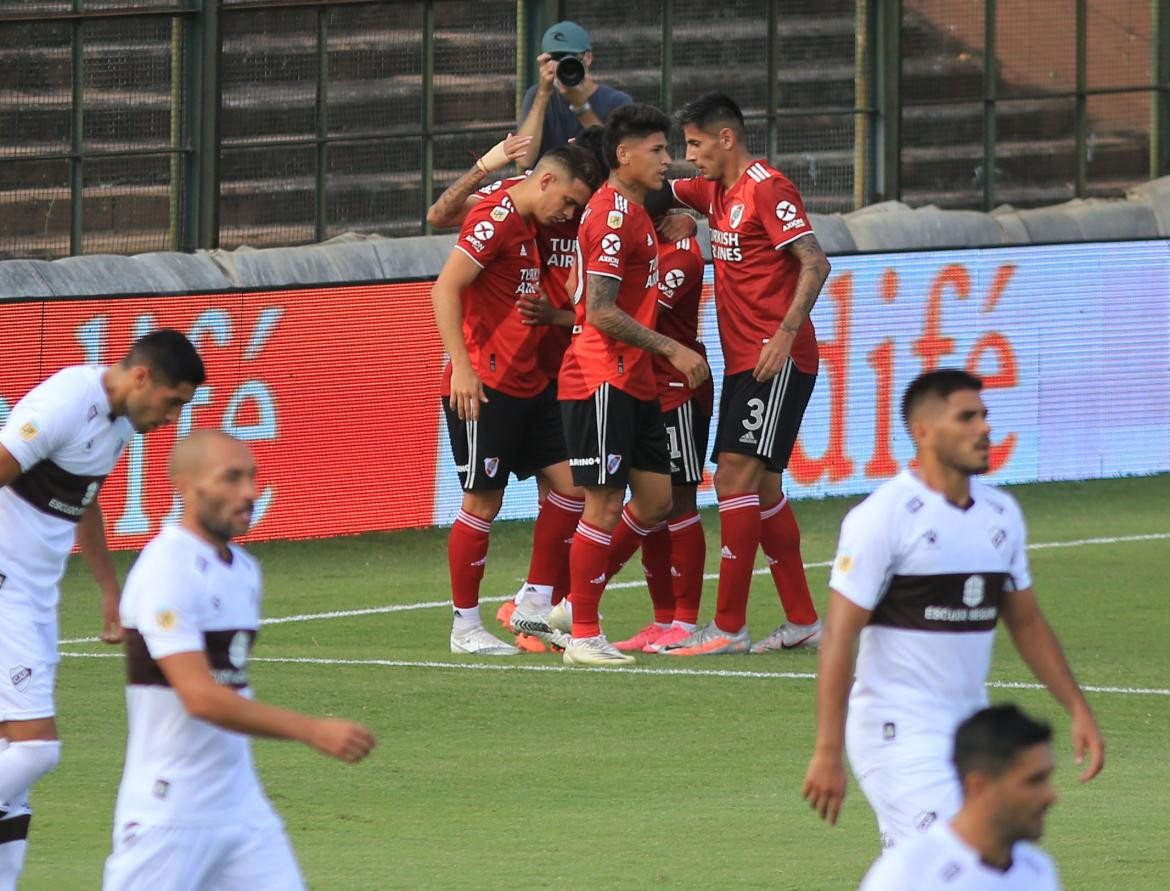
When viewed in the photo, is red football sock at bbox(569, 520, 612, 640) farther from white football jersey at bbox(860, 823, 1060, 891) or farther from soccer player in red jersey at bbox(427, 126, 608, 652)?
white football jersey at bbox(860, 823, 1060, 891)

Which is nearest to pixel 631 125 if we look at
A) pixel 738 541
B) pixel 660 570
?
pixel 738 541

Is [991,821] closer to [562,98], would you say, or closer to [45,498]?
[45,498]

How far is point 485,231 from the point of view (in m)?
10.4

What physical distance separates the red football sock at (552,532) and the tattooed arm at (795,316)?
47.0 inches

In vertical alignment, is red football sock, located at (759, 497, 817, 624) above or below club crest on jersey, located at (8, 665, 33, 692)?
above

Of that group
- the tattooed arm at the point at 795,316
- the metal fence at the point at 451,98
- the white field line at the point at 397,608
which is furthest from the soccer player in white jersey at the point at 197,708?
the metal fence at the point at 451,98

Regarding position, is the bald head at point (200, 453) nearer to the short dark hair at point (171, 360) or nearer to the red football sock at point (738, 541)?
the short dark hair at point (171, 360)

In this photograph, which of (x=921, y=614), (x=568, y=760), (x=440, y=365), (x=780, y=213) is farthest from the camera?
(x=440, y=365)

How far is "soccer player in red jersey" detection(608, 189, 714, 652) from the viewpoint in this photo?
1080cm

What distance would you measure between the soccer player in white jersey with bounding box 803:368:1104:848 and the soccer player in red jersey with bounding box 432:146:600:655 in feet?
15.6

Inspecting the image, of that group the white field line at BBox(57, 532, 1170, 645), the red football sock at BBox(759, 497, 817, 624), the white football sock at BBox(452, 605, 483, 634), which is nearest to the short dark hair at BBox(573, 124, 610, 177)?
the red football sock at BBox(759, 497, 817, 624)

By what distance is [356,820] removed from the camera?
7.79 m

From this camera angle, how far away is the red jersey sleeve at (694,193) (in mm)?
10875

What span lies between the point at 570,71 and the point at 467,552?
2577 mm
